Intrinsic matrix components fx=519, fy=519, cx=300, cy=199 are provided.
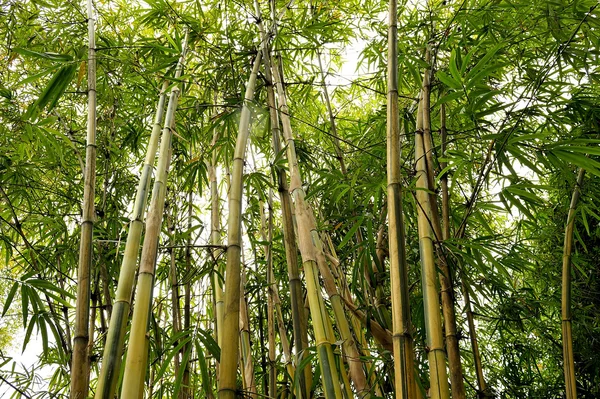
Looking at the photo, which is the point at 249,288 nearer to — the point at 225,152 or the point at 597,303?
the point at 225,152

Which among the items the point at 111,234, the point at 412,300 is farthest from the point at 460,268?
the point at 111,234

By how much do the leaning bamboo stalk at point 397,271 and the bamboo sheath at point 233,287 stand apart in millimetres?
393

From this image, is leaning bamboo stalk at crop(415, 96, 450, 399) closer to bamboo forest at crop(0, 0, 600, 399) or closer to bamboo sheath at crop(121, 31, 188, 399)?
bamboo forest at crop(0, 0, 600, 399)

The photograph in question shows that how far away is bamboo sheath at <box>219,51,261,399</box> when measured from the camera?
4.09 ft

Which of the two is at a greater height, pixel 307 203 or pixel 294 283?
pixel 307 203

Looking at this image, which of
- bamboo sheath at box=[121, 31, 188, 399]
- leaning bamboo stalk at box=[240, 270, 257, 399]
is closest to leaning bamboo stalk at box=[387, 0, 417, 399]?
bamboo sheath at box=[121, 31, 188, 399]

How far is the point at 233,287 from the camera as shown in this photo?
1358 mm

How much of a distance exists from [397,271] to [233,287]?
1.42ft

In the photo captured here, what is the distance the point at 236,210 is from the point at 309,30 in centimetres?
127

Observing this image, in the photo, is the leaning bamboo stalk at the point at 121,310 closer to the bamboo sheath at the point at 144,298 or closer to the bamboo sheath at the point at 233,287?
the bamboo sheath at the point at 144,298

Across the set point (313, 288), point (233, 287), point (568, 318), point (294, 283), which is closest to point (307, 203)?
point (294, 283)

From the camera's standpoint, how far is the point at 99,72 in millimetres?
2416

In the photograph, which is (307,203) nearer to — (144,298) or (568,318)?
(144,298)

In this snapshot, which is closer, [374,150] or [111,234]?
[374,150]
